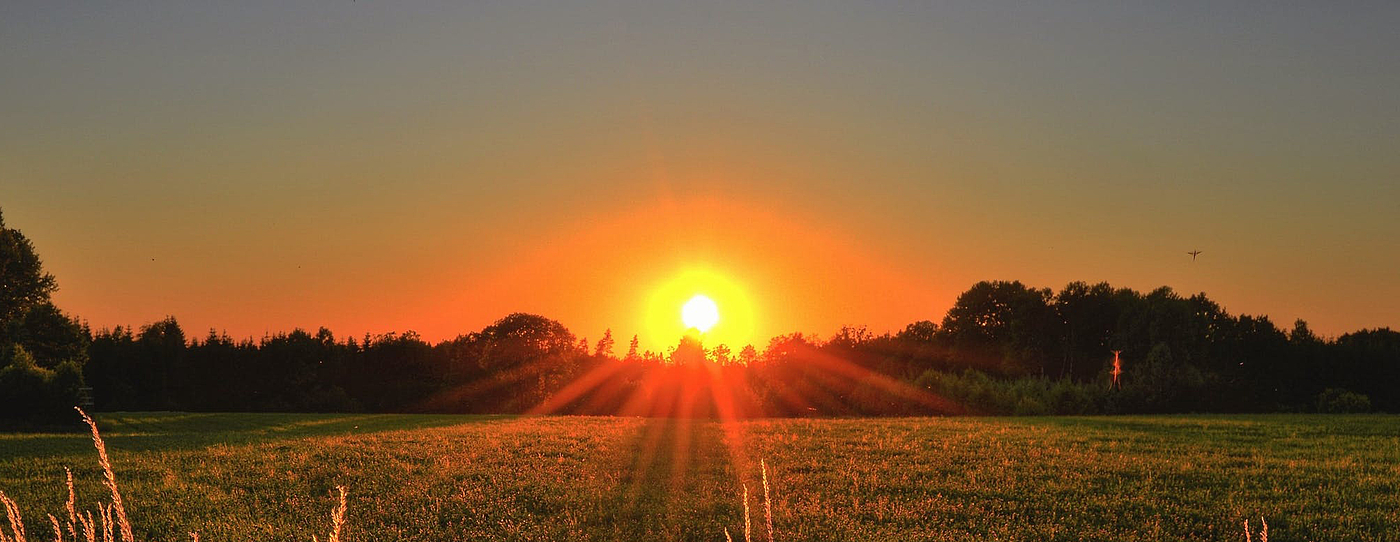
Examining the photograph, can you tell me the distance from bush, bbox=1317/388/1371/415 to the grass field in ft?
68.6

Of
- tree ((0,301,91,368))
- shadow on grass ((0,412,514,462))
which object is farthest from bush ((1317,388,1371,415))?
tree ((0,301,91,368))

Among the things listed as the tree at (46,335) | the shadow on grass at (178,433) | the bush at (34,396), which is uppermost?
the tree at (46,335)

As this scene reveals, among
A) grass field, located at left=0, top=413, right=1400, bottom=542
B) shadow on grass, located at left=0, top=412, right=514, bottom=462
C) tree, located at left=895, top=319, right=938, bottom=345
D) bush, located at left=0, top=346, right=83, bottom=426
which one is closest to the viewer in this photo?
grass field, located at left=0, top=413, right=1400, bottom=542

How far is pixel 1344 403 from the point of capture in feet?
131

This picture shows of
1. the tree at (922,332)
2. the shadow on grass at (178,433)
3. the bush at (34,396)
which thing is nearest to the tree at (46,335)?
the shadow on grass at (178,433)

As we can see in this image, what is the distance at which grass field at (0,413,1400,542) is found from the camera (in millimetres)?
9883

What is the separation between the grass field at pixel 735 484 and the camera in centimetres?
988

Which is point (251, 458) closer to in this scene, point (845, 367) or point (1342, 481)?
point (1342, 481)

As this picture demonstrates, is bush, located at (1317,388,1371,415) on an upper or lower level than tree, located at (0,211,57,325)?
lower

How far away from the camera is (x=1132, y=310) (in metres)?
52.0

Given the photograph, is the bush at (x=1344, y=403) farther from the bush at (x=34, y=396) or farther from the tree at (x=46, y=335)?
the tree at (x=46, y=335)

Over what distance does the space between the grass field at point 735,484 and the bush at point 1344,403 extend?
2091cm

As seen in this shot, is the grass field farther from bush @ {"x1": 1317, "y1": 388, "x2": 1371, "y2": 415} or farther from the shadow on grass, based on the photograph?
bush @ {"x1": 1317, "y1": 388, "x2": 1371, "y2": 415}

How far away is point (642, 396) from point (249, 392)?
2691cm
